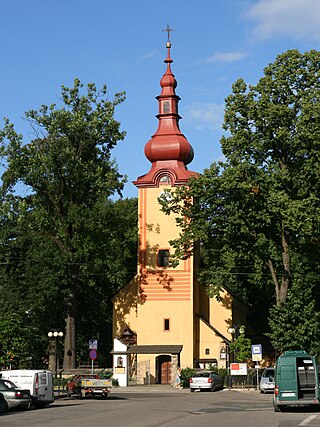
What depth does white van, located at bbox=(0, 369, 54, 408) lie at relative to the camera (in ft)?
101

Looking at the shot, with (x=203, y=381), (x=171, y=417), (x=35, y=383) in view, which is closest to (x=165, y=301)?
(x=203, y=381)

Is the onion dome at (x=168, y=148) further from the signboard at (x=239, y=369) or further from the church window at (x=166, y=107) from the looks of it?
the signboard at (x=239, y=369)

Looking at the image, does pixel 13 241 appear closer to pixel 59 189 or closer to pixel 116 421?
pixel 59 189

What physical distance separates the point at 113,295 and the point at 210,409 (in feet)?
106

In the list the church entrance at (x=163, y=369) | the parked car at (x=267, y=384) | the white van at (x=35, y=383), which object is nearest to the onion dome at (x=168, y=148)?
the church entrance at (x=163, y=369)

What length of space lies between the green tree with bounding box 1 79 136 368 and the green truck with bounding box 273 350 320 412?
24.4 m

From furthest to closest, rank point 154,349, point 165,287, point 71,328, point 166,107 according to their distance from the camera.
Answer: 1. point 166,107
2. point 165,287
3. point 154,349
4. point 71,328

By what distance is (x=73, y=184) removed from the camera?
5228cm

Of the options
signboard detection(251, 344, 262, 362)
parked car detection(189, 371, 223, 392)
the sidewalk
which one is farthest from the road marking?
the sidewalk

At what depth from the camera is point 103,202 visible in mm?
52281

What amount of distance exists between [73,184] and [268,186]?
14358mm

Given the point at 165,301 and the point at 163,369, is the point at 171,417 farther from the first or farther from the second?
the point at 163,369

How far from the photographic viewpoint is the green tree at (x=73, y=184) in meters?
50.5

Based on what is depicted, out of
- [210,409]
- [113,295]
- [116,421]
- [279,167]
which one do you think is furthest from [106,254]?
[116,421]
